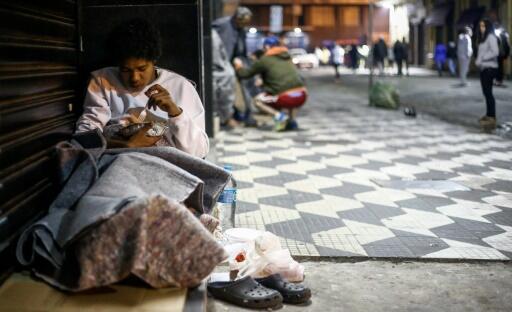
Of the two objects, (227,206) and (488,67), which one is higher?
(488,67)

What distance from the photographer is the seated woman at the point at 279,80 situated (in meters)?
10.8

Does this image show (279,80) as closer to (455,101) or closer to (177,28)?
(177,28)

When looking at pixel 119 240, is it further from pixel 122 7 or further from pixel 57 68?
pixel 122 7

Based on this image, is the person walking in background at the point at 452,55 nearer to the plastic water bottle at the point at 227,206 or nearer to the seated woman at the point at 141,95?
the plastic water bottle at the point at 227,206

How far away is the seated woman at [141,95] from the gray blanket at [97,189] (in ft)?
1.05

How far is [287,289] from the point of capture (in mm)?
3514

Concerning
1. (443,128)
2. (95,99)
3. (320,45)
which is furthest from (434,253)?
(320,45)

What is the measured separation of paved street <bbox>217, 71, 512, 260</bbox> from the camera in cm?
461

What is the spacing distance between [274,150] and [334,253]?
4662mm

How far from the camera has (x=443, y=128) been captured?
11398 millimetres

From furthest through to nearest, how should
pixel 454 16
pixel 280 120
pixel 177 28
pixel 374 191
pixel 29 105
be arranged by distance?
pixel 454 16, pixel 280 120, pixel 374 191, pixel 177 28, pixel 29 105

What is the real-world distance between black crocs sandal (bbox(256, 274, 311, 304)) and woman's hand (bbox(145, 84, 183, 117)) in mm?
1096

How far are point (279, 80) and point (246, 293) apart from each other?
25.5ft

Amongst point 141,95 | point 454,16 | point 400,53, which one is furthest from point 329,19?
point 141,95
